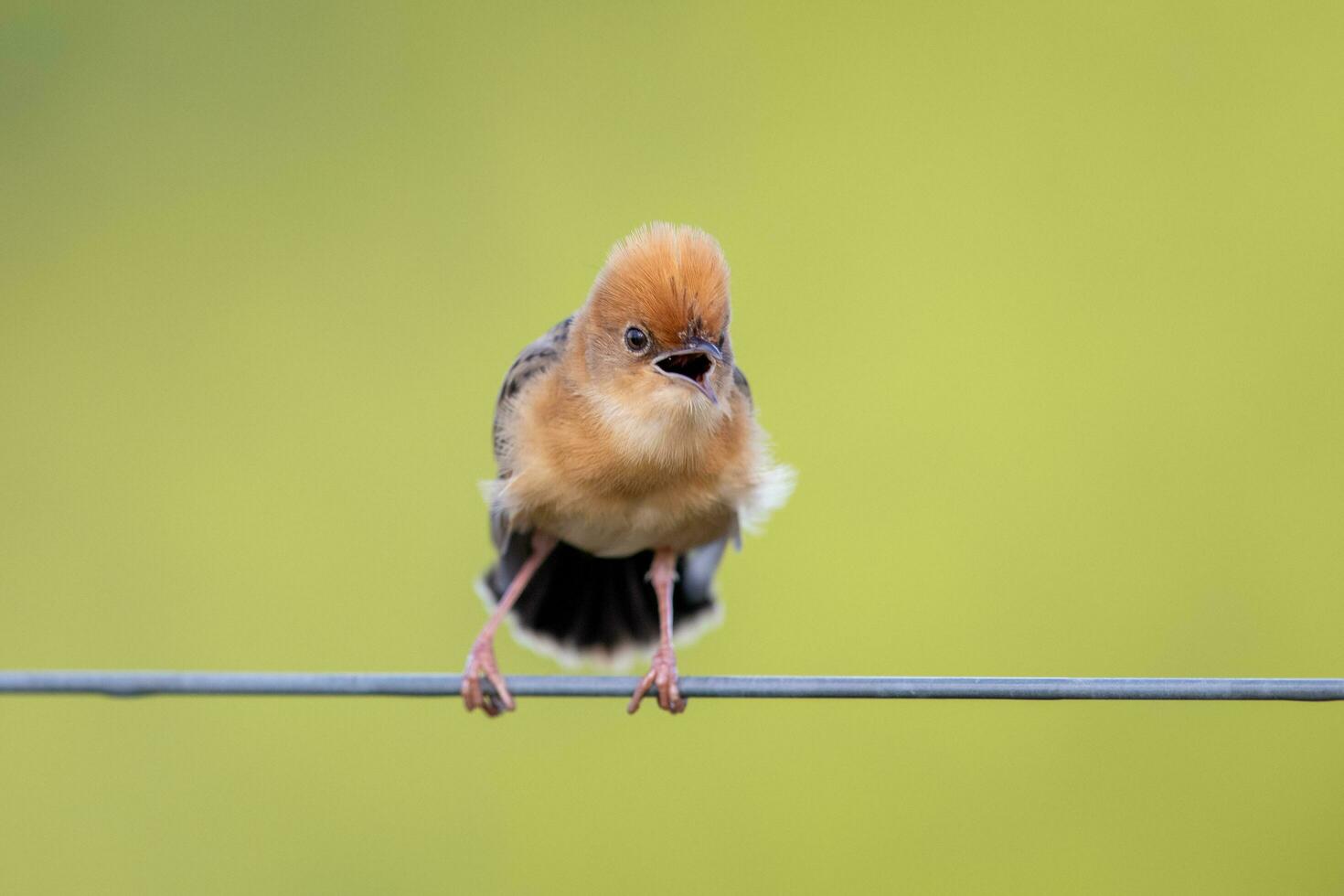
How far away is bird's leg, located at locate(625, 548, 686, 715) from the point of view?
166 inches

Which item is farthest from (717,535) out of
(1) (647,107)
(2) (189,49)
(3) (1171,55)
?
(2) (189,49)

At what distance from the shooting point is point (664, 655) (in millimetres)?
4344

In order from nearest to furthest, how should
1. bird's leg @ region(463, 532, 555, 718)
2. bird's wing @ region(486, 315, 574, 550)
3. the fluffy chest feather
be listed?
the fluffy chest feather → bird's leg @ region(463, 532, 555, 718) → bird's wing @ region(486, 315, 574, 550)

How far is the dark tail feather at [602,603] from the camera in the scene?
16.8 feet

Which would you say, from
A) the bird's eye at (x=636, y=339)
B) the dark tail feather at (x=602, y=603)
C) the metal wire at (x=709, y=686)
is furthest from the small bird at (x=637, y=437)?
the metal wire at (x=709, y=686)

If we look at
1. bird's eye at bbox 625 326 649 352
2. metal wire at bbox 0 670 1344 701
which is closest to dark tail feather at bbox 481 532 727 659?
bird's eye at bbox 625 326 649 352

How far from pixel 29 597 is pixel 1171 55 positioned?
18.4 ft

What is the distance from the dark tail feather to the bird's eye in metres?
1.24

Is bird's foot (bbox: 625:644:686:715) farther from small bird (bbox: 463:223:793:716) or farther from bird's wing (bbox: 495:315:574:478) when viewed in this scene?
bird's wing (bbox: 495:315:574:478)

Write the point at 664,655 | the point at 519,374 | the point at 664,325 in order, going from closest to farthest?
the point at 664,325, the point at 664,655, the point at 519,374

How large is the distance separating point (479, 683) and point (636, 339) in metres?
1.08

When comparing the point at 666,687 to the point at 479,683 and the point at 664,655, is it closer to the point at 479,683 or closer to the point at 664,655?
the point at 664,655

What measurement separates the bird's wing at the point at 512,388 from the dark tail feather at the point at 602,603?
52cm

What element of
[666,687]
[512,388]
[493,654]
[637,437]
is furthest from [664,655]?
[512,388]
